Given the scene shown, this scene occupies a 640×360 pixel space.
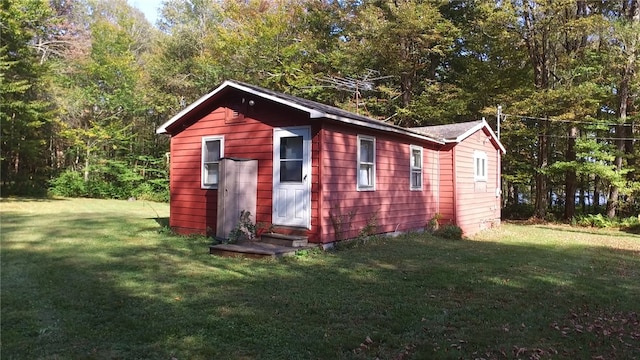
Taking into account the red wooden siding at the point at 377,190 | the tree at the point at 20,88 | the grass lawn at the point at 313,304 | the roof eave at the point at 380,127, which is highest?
the tree at the point at 20,88

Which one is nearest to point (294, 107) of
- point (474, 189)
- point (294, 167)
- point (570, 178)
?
point (294, 167)

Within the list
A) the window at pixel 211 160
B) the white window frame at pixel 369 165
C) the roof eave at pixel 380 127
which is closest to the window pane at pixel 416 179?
the roof eave at pixel 380 127

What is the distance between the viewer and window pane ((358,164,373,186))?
390 inches

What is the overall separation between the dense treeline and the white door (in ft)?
41.0

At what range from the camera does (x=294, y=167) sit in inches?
359

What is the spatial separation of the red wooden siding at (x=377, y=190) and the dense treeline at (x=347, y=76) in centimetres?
844

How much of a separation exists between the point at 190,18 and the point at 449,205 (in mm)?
25143

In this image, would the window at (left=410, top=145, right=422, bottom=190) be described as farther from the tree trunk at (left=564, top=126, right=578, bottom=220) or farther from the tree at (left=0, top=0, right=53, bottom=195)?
the tree at (left=0, top=0, right=53, bottom=195)

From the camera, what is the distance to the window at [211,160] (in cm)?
1034

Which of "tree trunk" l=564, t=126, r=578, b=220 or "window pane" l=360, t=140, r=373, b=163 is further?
"tree trunk" l=564, t=126, r=578, b=220

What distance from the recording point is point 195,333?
3928 mm

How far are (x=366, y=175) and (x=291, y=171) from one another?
193 cm

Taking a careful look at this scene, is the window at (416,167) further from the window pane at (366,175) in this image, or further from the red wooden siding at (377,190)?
the window pane at (366,175)

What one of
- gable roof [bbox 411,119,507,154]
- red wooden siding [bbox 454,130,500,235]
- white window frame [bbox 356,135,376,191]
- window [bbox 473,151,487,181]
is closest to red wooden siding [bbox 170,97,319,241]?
white window frame [bbox 356,135,376,191]
